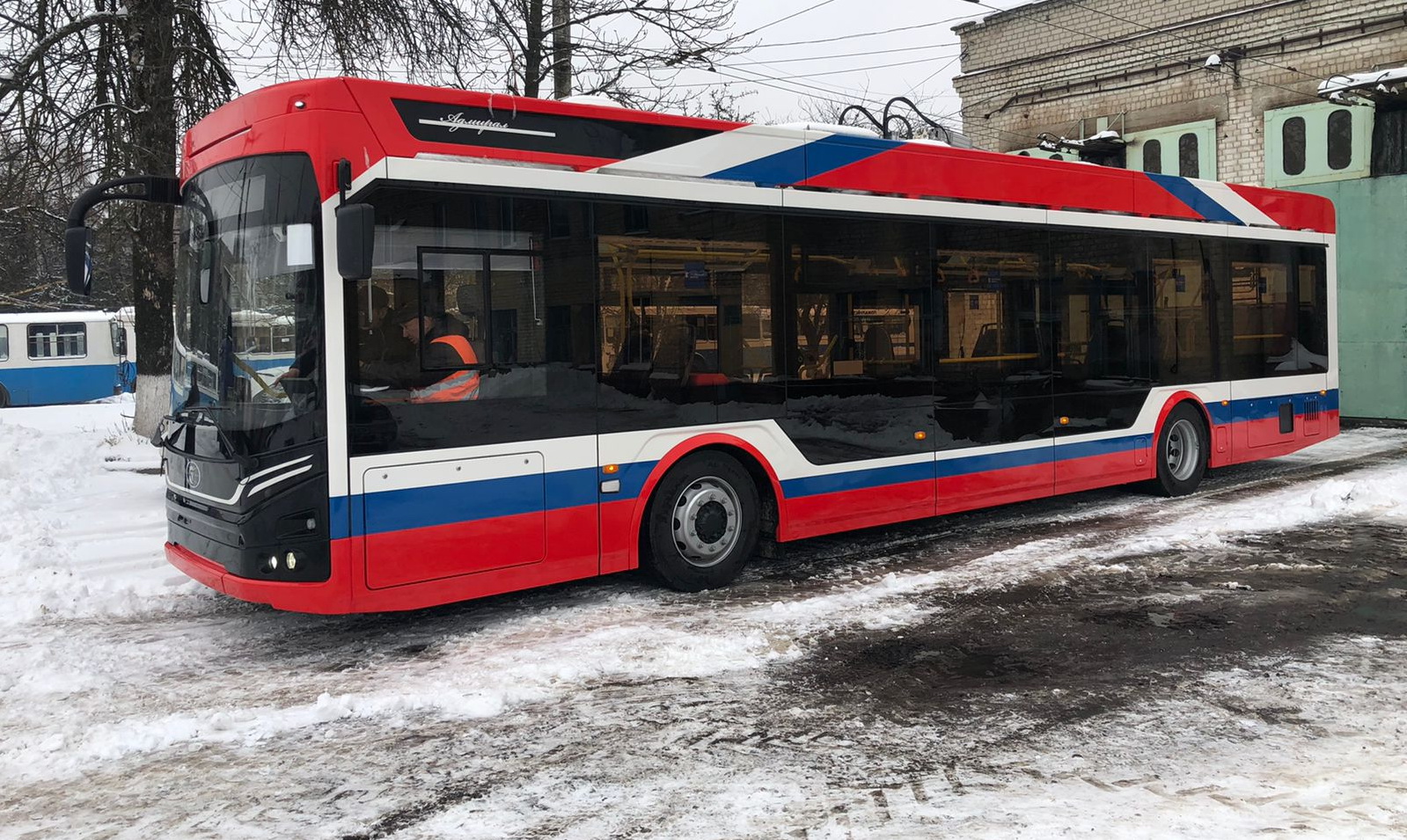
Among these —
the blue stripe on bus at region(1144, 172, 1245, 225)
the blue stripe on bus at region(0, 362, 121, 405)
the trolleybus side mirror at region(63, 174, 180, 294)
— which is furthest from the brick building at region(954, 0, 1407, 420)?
the blue stripe on bus at region(0, 362, 121, 405)

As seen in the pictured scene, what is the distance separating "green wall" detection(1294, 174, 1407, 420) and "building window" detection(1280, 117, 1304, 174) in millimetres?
1878

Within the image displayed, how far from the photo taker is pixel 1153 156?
901 inches

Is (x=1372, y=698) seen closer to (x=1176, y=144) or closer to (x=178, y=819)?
(x=178, y=819)

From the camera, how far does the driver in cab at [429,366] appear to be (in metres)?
5.94

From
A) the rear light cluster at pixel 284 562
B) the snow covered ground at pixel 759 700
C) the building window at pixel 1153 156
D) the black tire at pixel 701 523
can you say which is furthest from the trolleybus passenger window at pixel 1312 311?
the building window at pixel 1153 156

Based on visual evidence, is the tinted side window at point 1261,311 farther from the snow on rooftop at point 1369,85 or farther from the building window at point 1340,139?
the building window at point 1340,139

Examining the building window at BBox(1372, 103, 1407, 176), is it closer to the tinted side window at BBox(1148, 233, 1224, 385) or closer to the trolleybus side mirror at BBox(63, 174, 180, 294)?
the tinted side window at BBox(1148, 233, 1224, 385)

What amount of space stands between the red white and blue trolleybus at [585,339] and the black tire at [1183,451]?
4.01 ft

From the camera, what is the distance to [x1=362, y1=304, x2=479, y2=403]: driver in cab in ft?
19.5

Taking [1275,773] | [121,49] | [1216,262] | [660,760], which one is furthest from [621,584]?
[121,49]

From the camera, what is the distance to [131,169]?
12.6m

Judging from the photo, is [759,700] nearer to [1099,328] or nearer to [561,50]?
[1099,328]

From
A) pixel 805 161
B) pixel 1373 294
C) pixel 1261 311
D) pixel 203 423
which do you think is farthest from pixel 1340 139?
pixel 203 423

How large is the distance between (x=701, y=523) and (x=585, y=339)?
1.51m
